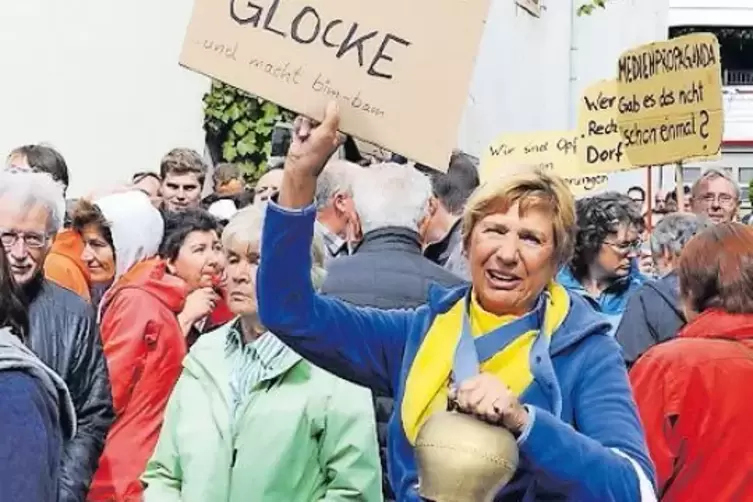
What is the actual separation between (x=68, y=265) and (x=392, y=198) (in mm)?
1339

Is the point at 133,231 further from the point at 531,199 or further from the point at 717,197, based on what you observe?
the point at 717,197

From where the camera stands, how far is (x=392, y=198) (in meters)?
5.18

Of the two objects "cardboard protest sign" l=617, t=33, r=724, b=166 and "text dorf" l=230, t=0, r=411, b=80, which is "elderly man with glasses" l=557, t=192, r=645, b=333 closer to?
"cardboard protest sign" l=617, t=33, r=724, b=166

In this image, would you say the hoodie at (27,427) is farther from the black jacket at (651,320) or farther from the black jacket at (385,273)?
the black jacket at (651,320)

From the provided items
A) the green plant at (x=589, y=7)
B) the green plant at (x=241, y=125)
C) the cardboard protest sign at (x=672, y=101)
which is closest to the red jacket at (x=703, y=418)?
the cardboard protest sign at (x=672, y=101)

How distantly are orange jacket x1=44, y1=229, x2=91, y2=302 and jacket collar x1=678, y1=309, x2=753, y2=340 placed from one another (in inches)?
83.2

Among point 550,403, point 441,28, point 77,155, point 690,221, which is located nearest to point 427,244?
point 690,221

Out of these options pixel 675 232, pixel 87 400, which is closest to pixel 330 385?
pixel 87 400

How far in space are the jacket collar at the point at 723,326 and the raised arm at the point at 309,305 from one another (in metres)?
1.57

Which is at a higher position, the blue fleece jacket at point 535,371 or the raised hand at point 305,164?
the raised hand at point 305,164

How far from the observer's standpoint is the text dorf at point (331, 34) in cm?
342

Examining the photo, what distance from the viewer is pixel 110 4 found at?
11859 millimetres

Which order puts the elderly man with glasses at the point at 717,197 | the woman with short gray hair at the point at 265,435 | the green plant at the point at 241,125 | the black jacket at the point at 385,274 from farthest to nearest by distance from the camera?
the green plant at the point at 241,125
the elderly man with glasses at the point at 717,197
the black jacket at the point at 385,274
the woman with short gray hair at the point at 265,435

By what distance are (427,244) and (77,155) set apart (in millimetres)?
5558
